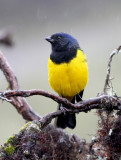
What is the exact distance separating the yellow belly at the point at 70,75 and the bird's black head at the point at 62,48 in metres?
0.07

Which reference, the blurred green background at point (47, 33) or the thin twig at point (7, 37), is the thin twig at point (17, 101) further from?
the blurred green background at point (47, 33)

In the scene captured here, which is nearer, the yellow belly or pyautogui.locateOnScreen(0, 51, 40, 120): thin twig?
pyautogui.locateOnScreen(0, 51, 40, 120): thin twig

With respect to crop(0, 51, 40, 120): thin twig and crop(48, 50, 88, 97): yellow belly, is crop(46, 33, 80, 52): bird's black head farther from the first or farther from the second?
crop(0, 51, 40, 120): thin twig

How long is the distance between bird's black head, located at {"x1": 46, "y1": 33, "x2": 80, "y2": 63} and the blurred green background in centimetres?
103

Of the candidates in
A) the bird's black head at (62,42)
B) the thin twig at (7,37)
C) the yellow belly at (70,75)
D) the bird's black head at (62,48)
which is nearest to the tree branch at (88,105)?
the thin twig at (7,37)

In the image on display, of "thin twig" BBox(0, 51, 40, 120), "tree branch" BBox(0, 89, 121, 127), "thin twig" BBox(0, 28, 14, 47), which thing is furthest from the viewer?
"thin twig" BBox(0, 51, 40, 120)

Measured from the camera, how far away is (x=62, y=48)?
4.74 metres

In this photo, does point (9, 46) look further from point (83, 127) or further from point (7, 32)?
point (83, 127)

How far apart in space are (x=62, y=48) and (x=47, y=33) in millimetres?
2495

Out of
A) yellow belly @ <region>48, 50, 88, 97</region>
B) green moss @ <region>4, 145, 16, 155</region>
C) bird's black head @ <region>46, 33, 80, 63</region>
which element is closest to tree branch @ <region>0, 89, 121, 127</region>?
green moss @ <region>4, 145, 16, 155</region>

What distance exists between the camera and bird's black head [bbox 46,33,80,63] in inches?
178

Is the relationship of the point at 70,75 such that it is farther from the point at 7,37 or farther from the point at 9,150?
the point at 9,150

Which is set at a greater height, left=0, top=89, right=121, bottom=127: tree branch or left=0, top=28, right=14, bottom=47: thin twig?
left=0, top=28, right=14, bottom=47: thin twig

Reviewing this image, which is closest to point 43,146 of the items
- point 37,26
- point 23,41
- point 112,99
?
point 112,99
